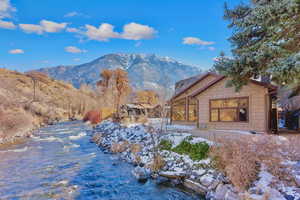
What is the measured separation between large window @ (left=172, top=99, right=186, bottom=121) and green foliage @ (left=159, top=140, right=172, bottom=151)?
6.07 metres

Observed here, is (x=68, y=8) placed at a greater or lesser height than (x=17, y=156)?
greater

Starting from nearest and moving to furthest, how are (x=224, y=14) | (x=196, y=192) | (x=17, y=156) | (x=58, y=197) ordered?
(x=58, y=197) → (x=196, y=192) → (x=224, y=14) → (x=17, y=156)

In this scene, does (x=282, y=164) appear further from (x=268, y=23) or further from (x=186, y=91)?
(x=186, y=91)

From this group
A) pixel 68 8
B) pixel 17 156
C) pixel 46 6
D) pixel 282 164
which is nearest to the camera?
pixel 282 164

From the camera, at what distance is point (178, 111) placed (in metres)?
17.3

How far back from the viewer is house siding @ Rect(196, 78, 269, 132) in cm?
1085

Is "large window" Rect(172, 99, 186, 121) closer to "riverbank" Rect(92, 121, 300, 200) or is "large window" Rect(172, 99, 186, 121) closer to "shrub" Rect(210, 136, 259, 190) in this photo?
"riverbank" Rect(92, 121, 300, 200)

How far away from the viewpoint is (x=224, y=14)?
31.3 feet

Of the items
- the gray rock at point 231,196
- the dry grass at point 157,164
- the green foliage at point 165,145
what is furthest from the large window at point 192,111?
the gray rock at point 231,196

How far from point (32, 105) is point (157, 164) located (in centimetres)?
2840

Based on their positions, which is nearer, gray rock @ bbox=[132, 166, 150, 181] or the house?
gray rock @ bbox=[132, 166, 150, 181]

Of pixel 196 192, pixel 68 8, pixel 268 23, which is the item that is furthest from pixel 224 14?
pixel 68 8

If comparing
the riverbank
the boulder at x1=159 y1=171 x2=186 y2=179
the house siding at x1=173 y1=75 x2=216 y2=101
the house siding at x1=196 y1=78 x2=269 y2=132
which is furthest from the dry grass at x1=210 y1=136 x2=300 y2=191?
the house siding at x1=173 y1=75 x2=216 y2=101

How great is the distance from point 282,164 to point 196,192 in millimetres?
2605
